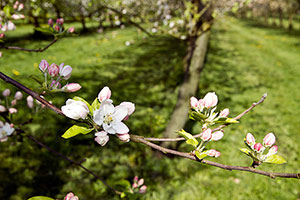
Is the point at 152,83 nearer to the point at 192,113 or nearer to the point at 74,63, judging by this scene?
the point at 74,63

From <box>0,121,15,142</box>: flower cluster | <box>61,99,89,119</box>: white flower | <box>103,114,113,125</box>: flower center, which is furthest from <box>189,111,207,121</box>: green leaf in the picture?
<box>0,121,15,142</box>: flower cluster

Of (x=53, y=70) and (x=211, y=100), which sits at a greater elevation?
(x=53, y=70)

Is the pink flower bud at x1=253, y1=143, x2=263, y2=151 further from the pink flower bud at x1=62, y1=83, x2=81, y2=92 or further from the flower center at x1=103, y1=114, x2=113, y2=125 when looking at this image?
the pink flower bud at x1=62, y1=83, x2=81, y2=92

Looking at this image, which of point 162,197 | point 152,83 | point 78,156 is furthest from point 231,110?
point 78,156

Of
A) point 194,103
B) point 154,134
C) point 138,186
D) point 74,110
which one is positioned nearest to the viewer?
point 74,110

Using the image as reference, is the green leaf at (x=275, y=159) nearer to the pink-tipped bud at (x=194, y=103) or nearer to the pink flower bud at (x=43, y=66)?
the pink-tipped bud at (x=194, y=103)

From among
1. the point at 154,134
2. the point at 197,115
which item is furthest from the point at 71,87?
the point at 154,134

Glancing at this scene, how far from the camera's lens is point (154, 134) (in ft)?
14.2

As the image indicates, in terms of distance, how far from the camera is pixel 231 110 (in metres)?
5.38

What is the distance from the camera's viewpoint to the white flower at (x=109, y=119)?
846 mm

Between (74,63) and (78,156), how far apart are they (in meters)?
5.23

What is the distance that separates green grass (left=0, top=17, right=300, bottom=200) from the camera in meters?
3.19

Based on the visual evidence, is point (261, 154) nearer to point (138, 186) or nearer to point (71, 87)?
point (71, 87)

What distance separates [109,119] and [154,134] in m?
3.54
